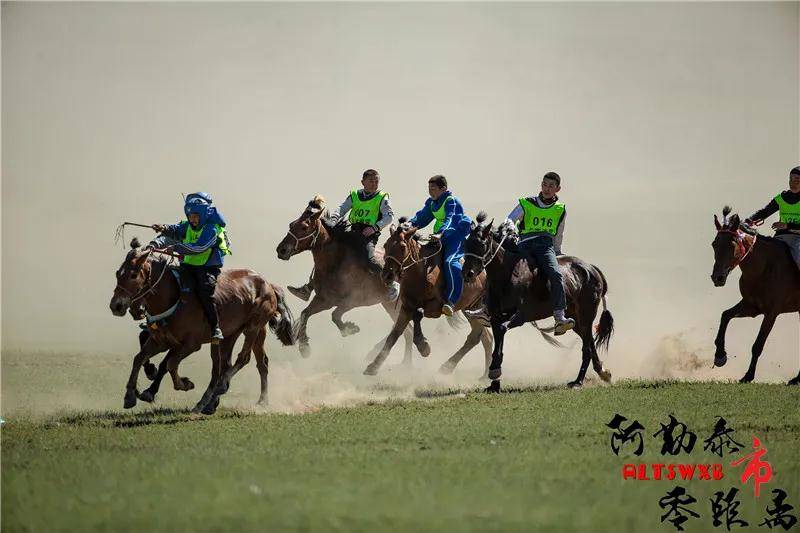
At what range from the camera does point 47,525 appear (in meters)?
9.41

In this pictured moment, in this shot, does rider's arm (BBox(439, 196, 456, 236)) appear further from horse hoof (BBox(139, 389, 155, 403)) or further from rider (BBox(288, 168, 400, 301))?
horse hoof (BBox(139, 389, 155, 403))

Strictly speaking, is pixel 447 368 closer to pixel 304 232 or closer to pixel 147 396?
pixel 304 232

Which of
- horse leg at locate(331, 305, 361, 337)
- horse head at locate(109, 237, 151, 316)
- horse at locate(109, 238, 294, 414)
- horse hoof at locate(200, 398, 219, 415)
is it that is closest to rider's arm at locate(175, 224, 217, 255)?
horse at locate(109, 238, 294, 414)

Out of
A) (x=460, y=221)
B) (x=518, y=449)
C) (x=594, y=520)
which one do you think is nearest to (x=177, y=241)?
Answer: (x=460, y=221)

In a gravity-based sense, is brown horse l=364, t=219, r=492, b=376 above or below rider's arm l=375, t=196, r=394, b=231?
below

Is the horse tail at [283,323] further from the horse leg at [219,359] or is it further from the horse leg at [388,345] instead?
the horse leg at [388,345]

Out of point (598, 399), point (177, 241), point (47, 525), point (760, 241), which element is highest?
point (760, 241)

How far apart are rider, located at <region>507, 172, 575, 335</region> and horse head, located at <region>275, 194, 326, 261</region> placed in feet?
11.5

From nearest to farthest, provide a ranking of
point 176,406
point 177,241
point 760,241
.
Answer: point 177,241, point 176,406, point 760,241

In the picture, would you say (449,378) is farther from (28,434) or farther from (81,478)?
(81,478)

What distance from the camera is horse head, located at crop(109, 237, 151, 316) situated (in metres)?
15.2

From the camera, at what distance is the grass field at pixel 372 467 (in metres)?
9.70

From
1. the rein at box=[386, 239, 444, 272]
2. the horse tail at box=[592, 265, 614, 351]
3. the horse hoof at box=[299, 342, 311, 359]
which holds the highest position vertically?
the rein at box=[386, 239, 444, 272]

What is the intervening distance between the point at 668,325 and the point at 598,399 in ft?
41.6
